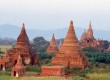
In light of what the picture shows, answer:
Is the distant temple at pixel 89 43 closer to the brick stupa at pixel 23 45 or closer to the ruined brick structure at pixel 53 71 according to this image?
the brick stupa at pixel 23 45

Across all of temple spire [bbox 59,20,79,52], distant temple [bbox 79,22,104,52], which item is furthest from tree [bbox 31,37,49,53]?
temple spire [bbox 59,20,79,52]

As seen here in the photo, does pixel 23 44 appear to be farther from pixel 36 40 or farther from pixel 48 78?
pixel 36 40

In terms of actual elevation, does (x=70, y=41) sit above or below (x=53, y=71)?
above

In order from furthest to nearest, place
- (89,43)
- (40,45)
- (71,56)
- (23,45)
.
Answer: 1. (40,45)
2. (89,43)
3. (23,45)
4. (71,56)

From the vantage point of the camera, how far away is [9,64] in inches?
1870

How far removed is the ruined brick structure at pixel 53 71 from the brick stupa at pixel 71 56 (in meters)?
3.17

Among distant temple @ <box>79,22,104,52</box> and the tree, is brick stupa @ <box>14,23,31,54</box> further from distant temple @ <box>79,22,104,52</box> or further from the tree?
distant temple @ <box>79,22,104,52</box>

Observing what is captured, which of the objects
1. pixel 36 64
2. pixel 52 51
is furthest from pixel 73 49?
pixel 52 51

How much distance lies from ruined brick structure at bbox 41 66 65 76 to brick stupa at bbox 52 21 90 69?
10.4 ft

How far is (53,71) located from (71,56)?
3977mm

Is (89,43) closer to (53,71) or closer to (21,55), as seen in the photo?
(21,55)

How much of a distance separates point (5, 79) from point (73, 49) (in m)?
10.2

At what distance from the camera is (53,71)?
42844mm

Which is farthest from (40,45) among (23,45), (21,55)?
(21,55)
